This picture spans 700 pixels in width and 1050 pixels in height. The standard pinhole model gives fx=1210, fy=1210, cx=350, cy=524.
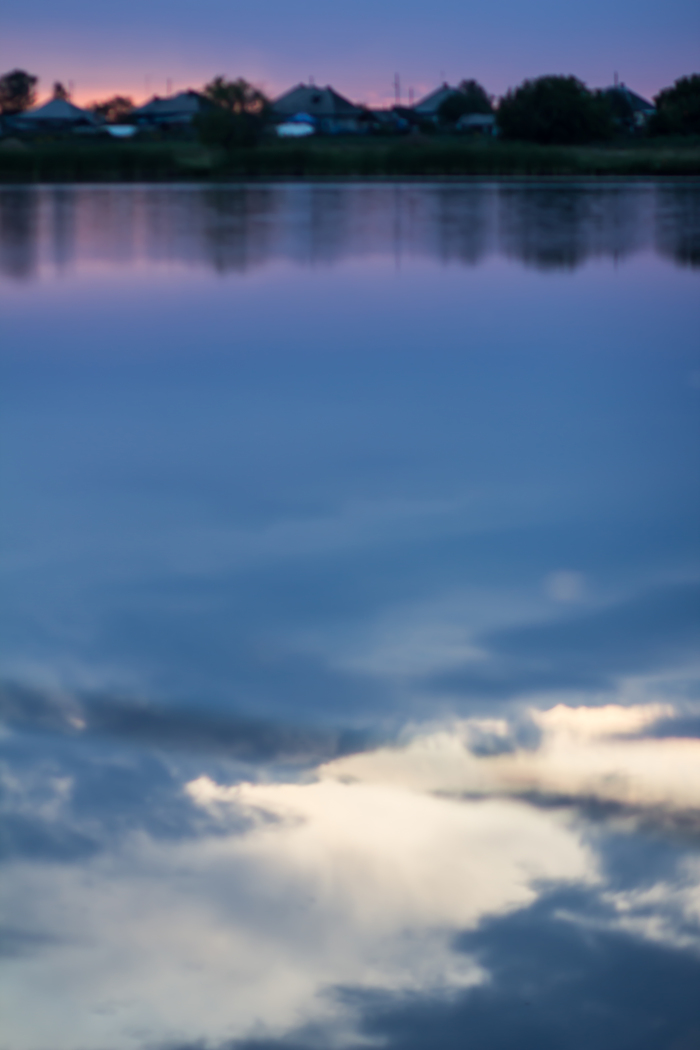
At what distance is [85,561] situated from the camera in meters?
2.86

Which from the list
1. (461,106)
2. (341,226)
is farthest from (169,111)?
(341,226)

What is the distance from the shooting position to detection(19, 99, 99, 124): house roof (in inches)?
2859

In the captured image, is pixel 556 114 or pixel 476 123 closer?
pixel 556 114

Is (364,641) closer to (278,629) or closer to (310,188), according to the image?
(278,629)

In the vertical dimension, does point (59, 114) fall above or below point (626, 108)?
above

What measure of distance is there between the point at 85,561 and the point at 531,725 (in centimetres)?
126

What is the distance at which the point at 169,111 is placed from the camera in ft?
248

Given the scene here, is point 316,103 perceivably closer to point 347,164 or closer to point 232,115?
point 232,115

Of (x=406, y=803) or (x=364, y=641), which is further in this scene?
(x=364, y=641)

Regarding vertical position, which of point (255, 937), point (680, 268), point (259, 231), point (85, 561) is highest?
point (259, 231)

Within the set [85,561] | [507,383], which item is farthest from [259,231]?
[85,561]

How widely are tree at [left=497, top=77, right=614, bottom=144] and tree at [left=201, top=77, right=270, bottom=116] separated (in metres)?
9.46

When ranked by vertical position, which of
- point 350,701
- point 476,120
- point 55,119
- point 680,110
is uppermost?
point 55,119

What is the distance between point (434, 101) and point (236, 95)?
4348 cm
